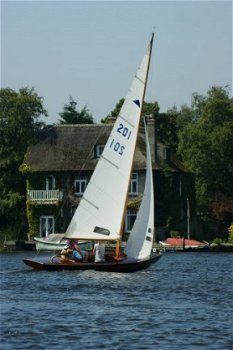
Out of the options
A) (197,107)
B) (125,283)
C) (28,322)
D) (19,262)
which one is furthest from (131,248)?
(197,107)

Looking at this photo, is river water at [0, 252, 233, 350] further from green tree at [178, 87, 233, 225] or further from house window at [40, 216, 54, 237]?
green tree at [178, 87, 233, 225]

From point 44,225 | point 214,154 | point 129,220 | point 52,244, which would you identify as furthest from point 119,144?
point 214,154

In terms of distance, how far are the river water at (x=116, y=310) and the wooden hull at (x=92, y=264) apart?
340mm

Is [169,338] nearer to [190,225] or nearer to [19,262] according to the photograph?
[19,262]

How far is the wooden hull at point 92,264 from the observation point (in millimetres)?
49969

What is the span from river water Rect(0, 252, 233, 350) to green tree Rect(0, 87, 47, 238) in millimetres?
35360

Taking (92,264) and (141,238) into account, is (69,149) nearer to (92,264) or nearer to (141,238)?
(141,238)

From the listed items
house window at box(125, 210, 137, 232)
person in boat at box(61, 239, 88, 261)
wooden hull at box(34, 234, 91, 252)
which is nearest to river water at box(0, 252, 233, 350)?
person in boat at box(61, 239, 88, 261)

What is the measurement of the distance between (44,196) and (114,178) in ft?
120

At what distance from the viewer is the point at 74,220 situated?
53281 millimetres

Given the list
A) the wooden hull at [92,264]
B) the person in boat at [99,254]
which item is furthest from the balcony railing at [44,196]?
the person in boat at [99,254]

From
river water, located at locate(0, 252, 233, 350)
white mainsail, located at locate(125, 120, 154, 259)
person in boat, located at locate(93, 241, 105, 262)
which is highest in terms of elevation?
white mainsail, located at locate(125, 120, 154, 259)

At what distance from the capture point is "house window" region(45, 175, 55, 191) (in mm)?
90000

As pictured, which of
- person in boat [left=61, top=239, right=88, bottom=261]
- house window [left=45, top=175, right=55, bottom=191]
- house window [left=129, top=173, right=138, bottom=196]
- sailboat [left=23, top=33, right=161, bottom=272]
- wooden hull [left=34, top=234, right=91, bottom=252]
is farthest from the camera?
house window [left=45, top=175, right=55, bottom=191]
